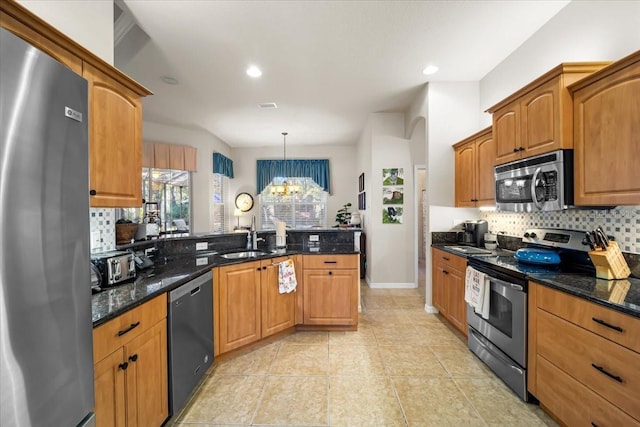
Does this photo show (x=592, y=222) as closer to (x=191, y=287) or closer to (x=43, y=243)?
(x=191, y=287)

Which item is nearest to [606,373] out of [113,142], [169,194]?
[113,142]

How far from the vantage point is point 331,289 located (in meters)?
2.93

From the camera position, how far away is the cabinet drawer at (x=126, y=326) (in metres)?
1.16

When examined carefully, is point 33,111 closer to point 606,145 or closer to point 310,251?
point 310,251

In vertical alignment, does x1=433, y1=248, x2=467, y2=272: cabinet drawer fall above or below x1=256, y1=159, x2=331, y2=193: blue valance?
below

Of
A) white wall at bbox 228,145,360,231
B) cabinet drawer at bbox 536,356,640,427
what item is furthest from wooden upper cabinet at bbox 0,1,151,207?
white wall at bbox 228,145,360,231

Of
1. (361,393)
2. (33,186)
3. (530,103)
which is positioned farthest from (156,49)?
(361,393)

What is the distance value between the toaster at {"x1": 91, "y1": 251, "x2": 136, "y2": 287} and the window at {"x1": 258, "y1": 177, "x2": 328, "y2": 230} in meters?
5.33

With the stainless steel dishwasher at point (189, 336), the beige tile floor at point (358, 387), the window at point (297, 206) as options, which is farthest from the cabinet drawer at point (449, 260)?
the window at point (297, 206)

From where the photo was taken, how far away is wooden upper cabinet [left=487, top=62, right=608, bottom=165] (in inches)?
73.4

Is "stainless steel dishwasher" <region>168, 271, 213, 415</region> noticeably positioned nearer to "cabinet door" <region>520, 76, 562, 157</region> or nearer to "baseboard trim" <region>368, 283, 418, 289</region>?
"cabinet door" <region>520, 76, 562, 157</region>

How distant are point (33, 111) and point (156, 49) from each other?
256 centimetres

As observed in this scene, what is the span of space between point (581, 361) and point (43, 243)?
244 cm

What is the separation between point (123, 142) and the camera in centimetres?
162
